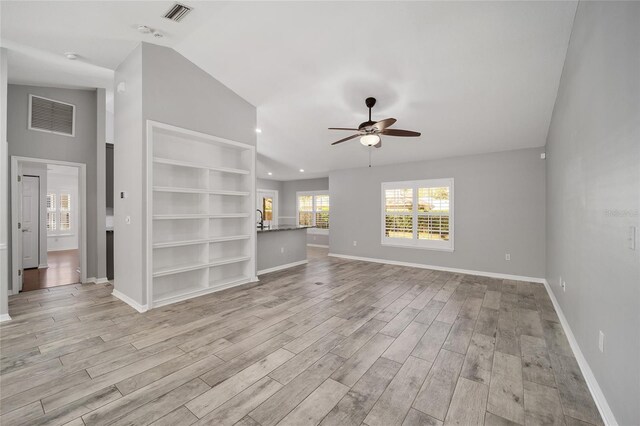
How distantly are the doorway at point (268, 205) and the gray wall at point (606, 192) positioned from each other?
29.4 ft

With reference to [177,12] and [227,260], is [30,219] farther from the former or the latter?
[177,12]

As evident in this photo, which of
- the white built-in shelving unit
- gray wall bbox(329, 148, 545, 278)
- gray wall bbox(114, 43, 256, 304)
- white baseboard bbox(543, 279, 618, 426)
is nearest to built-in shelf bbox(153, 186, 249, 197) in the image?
the white built-in shelving unit

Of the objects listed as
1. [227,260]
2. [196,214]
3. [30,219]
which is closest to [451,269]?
[227,260]

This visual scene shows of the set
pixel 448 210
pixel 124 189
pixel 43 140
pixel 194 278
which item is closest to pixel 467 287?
pixel 448 210

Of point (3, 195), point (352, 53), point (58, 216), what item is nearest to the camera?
point (3, 195)

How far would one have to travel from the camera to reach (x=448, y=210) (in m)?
5.96

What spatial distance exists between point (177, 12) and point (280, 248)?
4.34 metres

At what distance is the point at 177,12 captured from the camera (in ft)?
9.95

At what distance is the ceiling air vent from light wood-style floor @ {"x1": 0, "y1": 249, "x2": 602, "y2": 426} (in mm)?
3483

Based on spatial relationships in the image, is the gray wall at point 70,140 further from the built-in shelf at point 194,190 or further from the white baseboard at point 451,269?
the white baseboard at point 451,269

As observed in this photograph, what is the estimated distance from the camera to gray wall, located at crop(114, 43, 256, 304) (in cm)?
349

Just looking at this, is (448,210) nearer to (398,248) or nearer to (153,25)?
(398,248)

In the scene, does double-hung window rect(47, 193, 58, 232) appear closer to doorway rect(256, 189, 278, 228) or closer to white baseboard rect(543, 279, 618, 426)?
doorway rect(256, 189, 278, 228)

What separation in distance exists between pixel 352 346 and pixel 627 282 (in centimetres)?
195
